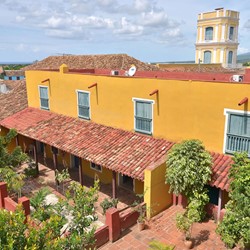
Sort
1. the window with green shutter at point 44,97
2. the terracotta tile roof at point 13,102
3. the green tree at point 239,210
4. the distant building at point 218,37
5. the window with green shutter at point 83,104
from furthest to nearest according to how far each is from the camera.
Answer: the distant building at point 218,37 → the terracotta tile roof at point 13,102 → the window with green shutter at point 44,97 → the window with green shutter at point 83,104 → the green tree at point 239,210

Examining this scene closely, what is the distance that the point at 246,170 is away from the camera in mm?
9211

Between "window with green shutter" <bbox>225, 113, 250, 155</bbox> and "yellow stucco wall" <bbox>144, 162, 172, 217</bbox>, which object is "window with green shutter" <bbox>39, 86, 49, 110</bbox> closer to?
"yellow stucco wall" <bbox>144, 162, 172, 217</bbox>

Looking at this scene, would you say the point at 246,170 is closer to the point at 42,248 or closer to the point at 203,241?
the point at 203,241

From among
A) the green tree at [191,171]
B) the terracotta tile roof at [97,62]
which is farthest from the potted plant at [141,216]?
the terracotta tile roof at [97,62]

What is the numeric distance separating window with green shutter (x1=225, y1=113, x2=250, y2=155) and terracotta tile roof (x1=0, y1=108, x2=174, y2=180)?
2885 mm

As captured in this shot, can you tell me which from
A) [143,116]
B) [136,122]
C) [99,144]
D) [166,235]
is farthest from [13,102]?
[166,235]

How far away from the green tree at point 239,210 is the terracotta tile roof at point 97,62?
19.9 metres

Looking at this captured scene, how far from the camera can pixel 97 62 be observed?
3075 centimetres

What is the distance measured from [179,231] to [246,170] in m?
3.93

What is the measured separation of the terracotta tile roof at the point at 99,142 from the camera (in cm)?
1258

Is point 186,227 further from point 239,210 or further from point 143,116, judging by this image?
point 143,116

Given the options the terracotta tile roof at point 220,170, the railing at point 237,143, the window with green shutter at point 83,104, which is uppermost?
the window with green shutter at point 83,104

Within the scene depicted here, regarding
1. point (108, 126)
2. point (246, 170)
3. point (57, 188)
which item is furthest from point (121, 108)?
point (246, 170)

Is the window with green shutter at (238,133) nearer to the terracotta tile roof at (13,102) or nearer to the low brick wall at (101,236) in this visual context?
the low brick wall at (101,236)
